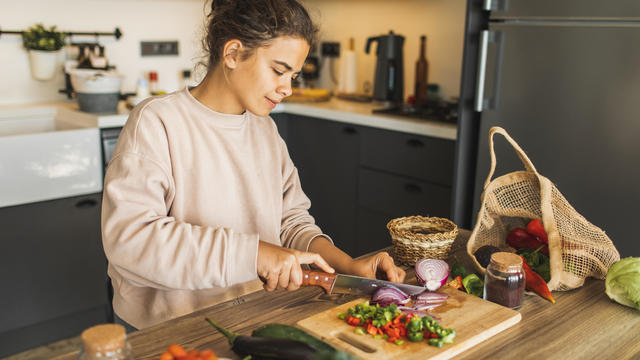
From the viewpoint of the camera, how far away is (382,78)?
301 cm

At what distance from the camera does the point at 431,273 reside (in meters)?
1.09

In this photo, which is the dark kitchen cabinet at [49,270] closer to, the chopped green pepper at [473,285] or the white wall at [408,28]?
the white wall at [408,28]

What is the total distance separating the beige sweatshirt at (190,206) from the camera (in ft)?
3.31

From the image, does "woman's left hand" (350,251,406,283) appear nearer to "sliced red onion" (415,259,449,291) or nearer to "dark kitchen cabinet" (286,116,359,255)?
"sliced red onion" (415,259,449,291)

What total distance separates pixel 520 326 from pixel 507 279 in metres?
0.08

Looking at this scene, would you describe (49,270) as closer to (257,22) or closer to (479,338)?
(257,22)

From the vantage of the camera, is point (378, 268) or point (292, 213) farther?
point (292, 213)

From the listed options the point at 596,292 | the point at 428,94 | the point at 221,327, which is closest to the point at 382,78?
the point at 428,94

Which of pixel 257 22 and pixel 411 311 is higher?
pixel 257 22

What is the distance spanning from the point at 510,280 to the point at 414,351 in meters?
0.26

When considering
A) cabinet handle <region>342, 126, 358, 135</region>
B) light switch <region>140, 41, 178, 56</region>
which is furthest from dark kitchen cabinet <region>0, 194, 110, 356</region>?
cabinet handle <region>342, 126, 358, 135</region>

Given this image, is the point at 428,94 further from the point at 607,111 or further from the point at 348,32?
the point at 607,111

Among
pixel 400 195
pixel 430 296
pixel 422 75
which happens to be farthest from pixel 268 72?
pixel 422 75

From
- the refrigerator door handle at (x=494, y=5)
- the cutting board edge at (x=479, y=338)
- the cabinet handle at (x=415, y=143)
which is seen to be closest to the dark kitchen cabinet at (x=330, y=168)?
the cabinet handle at (x=415, y=143)
